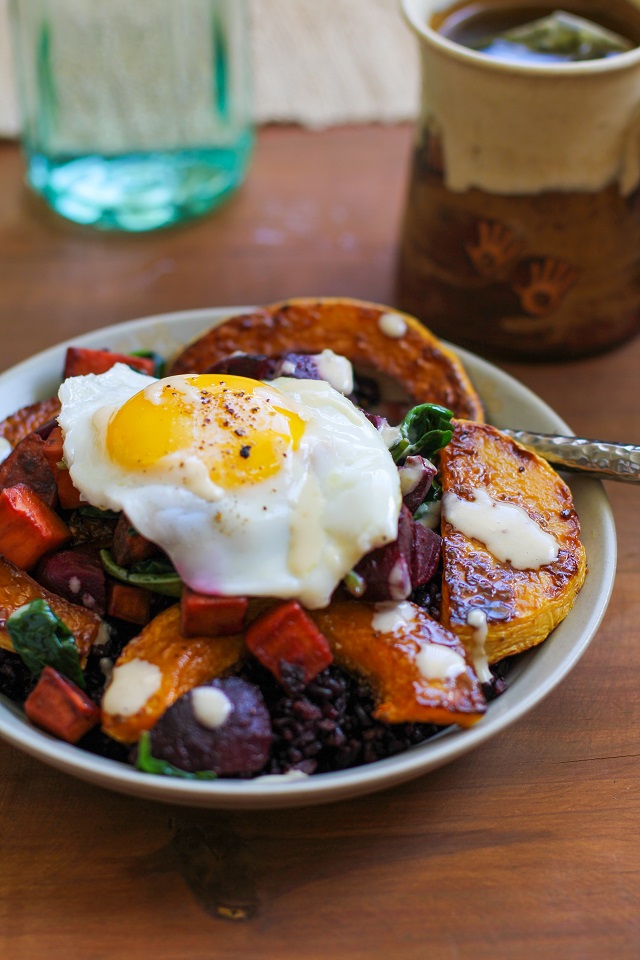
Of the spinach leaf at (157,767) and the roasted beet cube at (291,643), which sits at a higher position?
the roasted beet cube at (291,643)

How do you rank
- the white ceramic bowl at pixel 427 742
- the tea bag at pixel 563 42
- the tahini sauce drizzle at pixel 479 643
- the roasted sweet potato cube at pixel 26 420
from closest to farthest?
1. the white ceramic bowl at pixel 427 742
2. the tahini sauce drizzle at pixel 479 643
3. the roasted sweet potato cube at pixel 26 420
4. the tea bag at pixel 563 42

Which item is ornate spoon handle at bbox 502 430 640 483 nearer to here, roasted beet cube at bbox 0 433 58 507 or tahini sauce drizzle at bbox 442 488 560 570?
tahini sauce drizzle at bbox 442 488 560 570

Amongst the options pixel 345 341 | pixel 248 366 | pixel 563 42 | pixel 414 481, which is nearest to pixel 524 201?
pixel 563 42

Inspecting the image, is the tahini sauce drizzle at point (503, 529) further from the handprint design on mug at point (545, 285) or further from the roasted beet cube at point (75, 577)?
the handprint design on mug at point (545, 285)

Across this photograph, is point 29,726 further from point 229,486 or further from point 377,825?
point 377,825

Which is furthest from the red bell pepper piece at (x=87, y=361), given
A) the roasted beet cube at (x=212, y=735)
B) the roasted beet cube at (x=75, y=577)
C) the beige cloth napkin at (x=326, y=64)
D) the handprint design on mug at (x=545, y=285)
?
the beige cloth napkin at (x=326, y=64)
